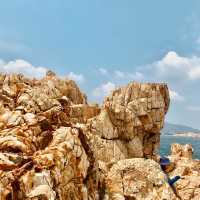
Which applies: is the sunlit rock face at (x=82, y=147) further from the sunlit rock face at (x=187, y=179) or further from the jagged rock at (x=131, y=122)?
the sunlit rock face at (x=187, y=179)

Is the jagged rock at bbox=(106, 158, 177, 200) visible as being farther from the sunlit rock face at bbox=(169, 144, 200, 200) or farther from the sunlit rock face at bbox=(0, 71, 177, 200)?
the sunlit rock face at bbox=(169, 144, 200, 200)

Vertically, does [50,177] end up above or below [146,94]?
below

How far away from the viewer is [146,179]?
39.3m

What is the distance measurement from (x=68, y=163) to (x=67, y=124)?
8240 millimetres

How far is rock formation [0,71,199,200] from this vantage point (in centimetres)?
2947

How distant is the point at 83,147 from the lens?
116ft

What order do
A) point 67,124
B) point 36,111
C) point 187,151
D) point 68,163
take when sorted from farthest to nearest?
point 187,151 → point 36,111 → point 67,124 → point 68,163

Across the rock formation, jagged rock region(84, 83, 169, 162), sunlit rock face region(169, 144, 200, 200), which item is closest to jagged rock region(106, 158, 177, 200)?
the rock formation

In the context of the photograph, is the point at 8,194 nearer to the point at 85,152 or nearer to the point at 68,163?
the point at 68,163

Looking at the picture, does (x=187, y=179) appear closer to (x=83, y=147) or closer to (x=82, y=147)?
(x=83, y=147)

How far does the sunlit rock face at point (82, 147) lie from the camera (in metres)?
29.4

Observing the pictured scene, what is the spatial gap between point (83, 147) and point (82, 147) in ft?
1.57

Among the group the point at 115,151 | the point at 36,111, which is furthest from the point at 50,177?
the point at 115,151

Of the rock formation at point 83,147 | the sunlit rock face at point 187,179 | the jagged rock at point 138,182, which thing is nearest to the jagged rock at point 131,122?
the rock formation at point 83,147
